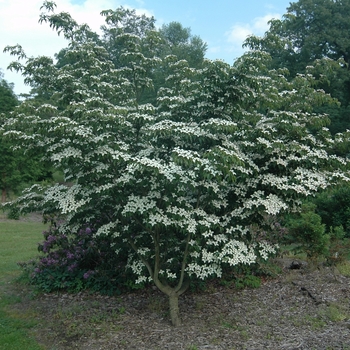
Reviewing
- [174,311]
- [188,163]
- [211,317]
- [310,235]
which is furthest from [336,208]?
[188,163]

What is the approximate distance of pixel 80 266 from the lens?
730cm

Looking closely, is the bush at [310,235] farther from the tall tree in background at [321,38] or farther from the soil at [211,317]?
the tall tree in background at [321,38]

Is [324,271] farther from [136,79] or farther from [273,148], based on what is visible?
[136,79]

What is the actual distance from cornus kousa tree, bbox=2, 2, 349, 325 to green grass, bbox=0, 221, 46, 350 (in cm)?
153

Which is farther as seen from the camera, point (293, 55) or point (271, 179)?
point (293, 55)

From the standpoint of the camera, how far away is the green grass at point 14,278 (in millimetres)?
5039

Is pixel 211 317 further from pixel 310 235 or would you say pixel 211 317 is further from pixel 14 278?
pixel 14 278

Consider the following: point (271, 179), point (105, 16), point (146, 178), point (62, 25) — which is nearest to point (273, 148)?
point (271, 179)

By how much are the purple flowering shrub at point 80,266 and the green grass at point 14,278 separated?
58 cm

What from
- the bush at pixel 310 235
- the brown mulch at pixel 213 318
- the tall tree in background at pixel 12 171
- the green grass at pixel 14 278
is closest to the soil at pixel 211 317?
the brown mulch at pixel 213 318

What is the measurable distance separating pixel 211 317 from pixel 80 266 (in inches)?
113

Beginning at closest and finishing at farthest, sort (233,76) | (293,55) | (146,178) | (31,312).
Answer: (146,178) → (233,76) → (31,312) → (293,55)

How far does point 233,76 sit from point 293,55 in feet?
71.5

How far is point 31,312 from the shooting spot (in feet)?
19.6
